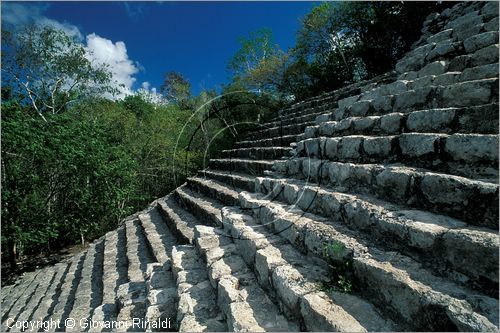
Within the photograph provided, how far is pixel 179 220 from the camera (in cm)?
523

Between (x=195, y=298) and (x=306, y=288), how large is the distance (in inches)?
40.4

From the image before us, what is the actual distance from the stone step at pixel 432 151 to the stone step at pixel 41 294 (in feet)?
17.1

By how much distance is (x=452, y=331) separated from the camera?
44.8 inches

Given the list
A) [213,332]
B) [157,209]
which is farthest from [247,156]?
[213,332]

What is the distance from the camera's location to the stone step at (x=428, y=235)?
124 cm

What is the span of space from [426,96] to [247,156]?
4.55 meters

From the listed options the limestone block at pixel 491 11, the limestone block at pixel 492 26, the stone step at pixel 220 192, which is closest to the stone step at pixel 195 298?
the stone step at pixel 220 192

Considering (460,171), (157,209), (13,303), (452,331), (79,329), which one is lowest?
(13,303)

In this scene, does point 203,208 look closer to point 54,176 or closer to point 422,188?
point 422,188

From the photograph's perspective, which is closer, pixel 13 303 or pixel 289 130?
pixel 13 303

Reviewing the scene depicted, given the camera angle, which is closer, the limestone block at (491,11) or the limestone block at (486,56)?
the limestone block at (486,56)

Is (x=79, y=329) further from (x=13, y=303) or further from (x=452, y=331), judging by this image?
(x=452, y=331)

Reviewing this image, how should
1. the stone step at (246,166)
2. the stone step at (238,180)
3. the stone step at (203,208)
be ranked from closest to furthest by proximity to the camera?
the stone step at (203,208) → the stone step at (238,180) → the stone step at (246,166)

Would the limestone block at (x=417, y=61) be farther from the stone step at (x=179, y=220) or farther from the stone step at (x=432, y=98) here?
the stone step at (x=179, y=220)
